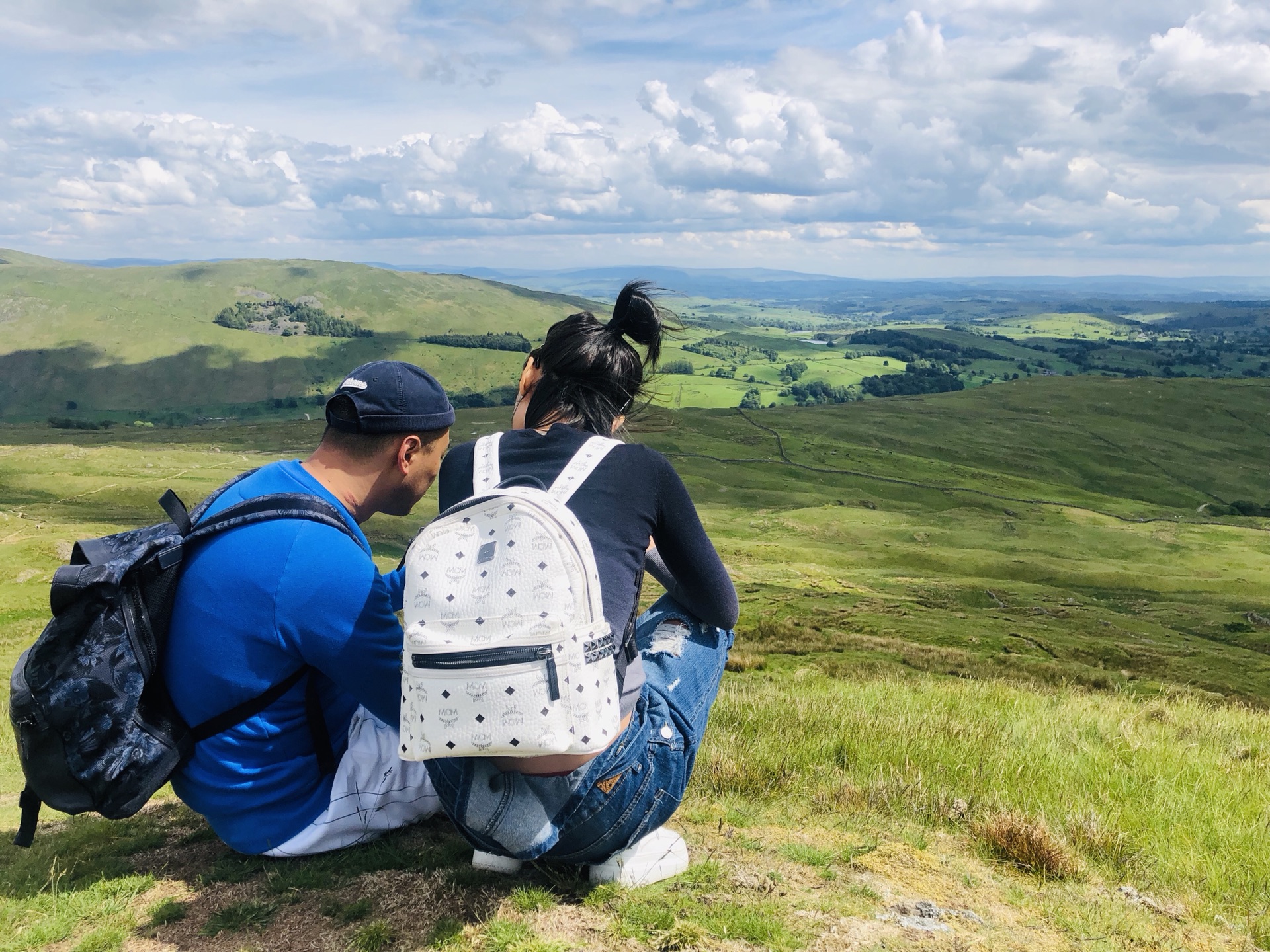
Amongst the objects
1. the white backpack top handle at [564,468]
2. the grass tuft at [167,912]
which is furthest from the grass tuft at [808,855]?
the grass tuft at [167,912]

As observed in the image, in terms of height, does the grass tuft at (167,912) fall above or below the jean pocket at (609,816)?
below

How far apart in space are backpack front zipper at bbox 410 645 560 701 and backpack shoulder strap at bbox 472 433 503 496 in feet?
3.09

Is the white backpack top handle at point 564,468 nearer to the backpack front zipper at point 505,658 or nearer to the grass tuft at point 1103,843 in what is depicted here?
the backpack front zipper at point 505,658

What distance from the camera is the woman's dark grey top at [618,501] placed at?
176 inches

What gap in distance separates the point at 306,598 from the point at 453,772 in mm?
1215

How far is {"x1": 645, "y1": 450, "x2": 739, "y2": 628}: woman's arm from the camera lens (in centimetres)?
473

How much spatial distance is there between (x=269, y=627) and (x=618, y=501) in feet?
6.72

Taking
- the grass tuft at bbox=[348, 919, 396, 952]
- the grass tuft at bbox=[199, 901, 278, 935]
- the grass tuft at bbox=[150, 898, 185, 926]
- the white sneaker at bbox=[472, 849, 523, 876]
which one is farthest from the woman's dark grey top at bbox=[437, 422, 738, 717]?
the grass tuft at bbox=[150, 898, 185, 926]

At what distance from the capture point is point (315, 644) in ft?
15.4

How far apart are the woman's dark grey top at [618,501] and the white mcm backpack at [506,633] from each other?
0.44 meters

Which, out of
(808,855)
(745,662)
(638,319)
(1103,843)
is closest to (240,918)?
(808,855)

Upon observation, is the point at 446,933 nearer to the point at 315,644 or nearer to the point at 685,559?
the point at 315,644

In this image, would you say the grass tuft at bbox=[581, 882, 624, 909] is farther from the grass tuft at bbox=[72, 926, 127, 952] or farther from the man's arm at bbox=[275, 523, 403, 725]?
the grass tuft at bbox=[72, 926, 127, 952]

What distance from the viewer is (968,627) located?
188ft
